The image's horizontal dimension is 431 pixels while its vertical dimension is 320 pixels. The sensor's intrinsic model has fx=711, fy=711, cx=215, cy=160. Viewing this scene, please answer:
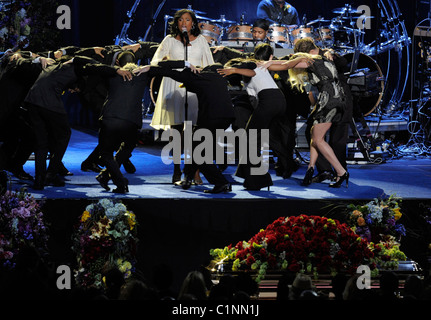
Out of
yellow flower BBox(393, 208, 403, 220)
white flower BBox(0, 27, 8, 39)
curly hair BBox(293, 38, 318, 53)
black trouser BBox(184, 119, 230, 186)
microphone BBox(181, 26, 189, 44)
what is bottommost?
yellow flower BBox(393, 208, 403, 220)

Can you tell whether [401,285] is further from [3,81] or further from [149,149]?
[149,149]

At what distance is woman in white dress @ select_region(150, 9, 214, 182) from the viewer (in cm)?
751

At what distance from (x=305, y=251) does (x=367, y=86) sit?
433 cm

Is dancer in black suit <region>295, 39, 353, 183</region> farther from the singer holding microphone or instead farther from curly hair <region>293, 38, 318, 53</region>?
the singer holding microphone

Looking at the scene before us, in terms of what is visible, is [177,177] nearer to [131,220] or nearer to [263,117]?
[263,117]

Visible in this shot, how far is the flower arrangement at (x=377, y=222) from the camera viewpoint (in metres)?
5.98

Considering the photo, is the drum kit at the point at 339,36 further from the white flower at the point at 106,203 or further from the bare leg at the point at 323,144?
the white flower at the point at 106,203

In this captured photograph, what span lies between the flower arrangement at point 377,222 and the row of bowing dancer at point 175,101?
1143mm

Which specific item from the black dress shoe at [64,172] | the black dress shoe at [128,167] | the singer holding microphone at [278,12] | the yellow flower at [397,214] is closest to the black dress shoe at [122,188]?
the black dress shoe at [64,172]

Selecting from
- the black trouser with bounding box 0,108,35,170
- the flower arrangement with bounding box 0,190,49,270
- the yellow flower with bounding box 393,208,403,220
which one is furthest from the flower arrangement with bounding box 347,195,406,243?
the black trouser with bounding box 0,108,35,170

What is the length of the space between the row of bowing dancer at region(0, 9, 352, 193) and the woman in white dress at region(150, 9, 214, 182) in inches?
0.4

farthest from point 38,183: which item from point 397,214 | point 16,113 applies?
point 397,214

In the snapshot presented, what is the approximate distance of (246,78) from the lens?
24.0ft

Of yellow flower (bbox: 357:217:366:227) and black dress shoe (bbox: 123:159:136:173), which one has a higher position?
black dress shoe (bbox: 123:159:136:173)
